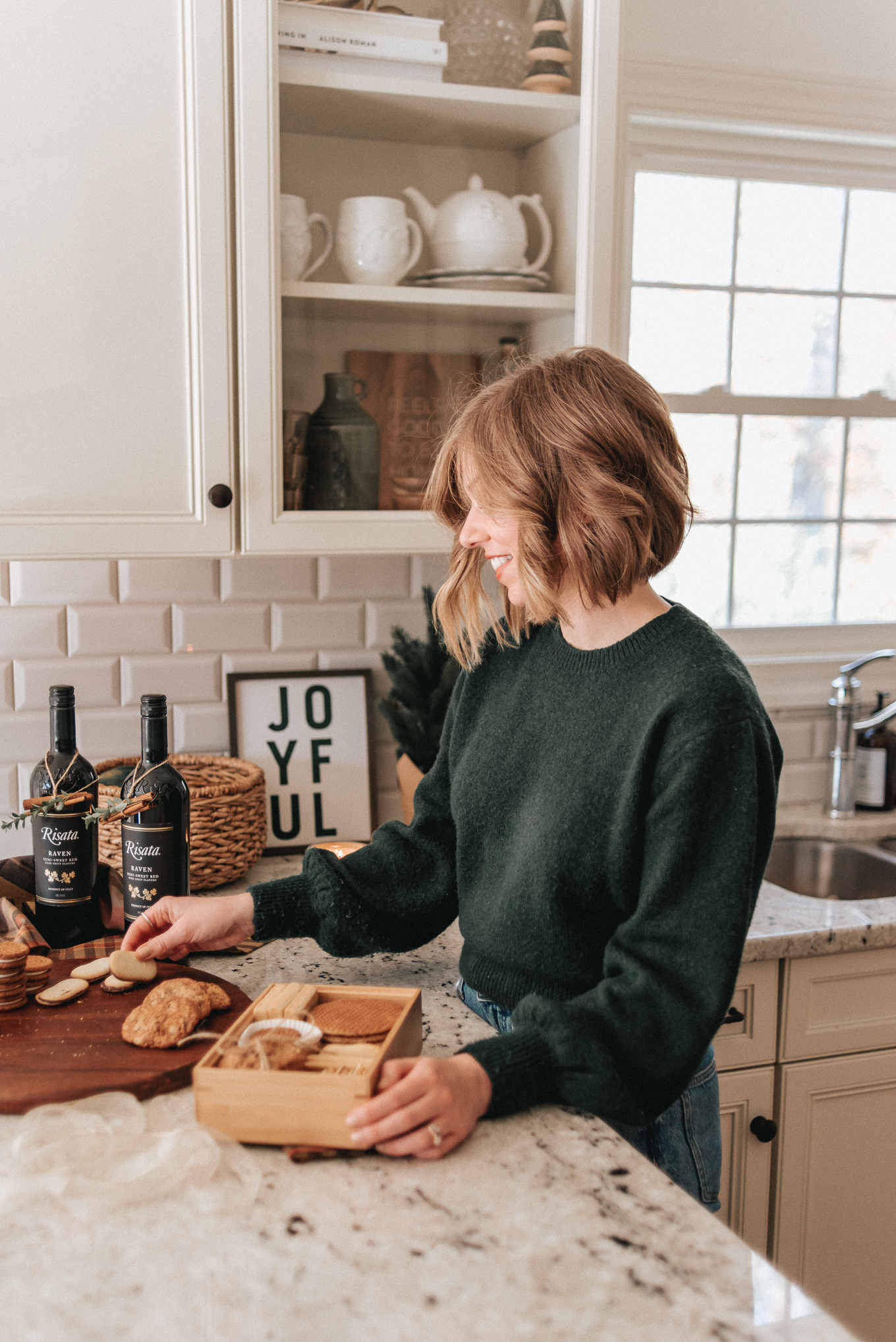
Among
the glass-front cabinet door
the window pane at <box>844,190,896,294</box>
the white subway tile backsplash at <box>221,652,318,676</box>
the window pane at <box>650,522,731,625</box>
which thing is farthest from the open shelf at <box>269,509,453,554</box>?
the window pane at <box>844,190,896,294</box>

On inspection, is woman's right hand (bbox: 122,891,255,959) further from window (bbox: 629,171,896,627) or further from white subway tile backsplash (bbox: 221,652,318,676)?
window (bbox: 629,171,896,627)

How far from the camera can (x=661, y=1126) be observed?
3.92 feet

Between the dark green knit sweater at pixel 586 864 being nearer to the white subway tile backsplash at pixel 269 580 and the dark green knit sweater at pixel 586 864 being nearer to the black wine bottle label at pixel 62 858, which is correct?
the black wine bottle label at pixel 62 858

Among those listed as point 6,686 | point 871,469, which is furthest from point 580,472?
point 871,469

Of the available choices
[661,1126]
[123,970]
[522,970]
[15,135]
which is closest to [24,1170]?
[123,970]

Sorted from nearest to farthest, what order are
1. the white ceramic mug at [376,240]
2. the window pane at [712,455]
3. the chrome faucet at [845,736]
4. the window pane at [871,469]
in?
the white ceramic mug at [376,240] < the chrome faucet at [845,736] < the window pane at [712,455] < the window pane at [871,469]

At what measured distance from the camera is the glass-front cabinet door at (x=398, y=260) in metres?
1.62

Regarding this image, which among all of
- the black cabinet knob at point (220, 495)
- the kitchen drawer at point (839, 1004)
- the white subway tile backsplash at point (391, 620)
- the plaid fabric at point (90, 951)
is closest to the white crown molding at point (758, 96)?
the white subway tile backsplash at point (391, 620)

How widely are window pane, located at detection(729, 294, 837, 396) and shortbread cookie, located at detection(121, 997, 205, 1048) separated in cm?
170

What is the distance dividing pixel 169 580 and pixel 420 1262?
4.73 feet

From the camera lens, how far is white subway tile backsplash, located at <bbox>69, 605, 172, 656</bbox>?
6.55ft

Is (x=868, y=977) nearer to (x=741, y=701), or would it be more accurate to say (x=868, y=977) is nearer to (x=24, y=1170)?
(x=741, y=701)

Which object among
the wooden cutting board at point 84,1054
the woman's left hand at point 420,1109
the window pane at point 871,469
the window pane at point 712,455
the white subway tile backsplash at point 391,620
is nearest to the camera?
the woman's left hand at point 420,1109

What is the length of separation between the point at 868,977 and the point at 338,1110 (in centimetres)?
116
